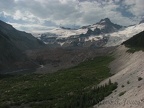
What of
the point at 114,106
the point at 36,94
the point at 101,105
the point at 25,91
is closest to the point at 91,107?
the point at 101,105

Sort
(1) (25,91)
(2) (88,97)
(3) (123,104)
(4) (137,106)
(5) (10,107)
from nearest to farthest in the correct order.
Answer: (4) (137,106) → (3) (123,104) → (2) (88,97) → (5) (10,107) → (1) (25,91)

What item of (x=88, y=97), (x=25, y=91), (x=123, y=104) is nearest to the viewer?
(x=123, y=104)

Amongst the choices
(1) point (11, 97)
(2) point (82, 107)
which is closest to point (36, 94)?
(1) point (11, 97)

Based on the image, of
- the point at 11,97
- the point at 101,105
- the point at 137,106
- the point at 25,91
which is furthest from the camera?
the point at 25,91

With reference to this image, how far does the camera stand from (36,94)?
84.9m

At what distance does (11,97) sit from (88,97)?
31.6 metres

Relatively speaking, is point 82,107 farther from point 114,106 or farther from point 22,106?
point 22,106

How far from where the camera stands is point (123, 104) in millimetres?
42375

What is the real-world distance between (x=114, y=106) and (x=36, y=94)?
144 feet

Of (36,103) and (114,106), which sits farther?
(36,103)

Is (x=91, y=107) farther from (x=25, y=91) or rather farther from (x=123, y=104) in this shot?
(x=25, y=91)

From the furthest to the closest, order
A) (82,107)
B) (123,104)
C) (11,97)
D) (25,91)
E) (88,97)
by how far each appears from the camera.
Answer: (25,91) → (11,97) → (88,97) → (82,107) → (123,104)

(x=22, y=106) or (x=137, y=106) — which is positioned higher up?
(x=137, y=106)

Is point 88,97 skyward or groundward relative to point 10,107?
skyward
